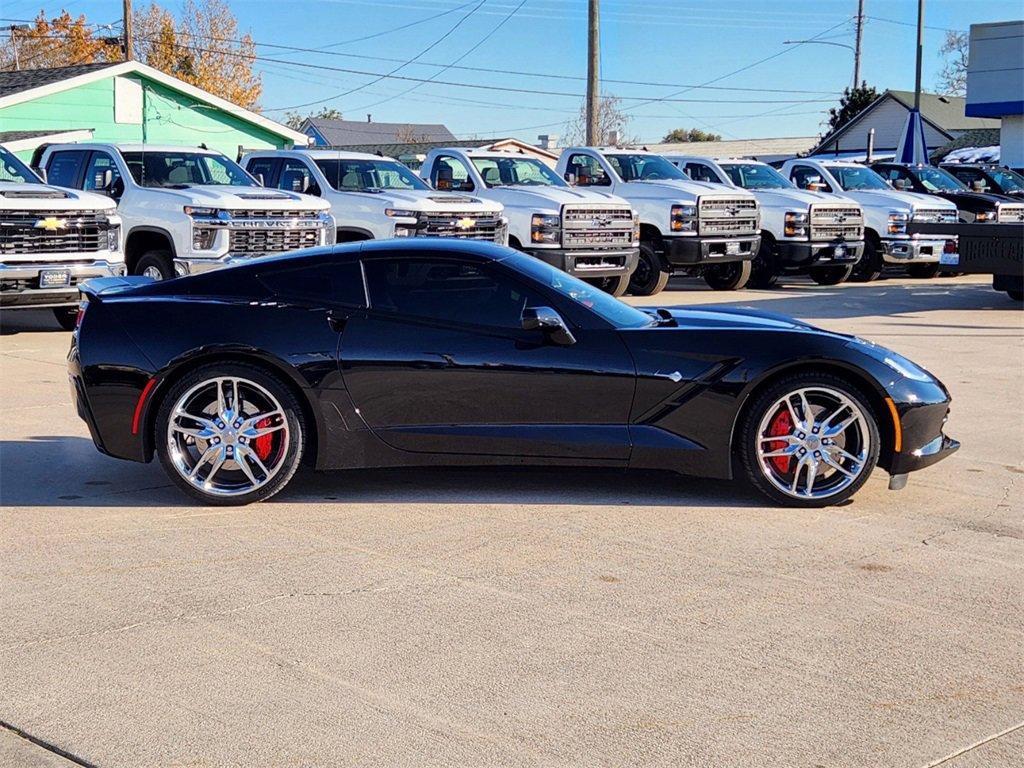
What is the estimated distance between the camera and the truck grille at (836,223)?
21.5 metres

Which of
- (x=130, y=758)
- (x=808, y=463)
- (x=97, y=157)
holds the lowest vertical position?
(x=130, y=758)

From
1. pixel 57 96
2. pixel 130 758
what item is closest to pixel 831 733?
pixel 130 758

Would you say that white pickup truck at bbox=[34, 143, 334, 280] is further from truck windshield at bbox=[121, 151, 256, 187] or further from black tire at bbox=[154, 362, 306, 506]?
black tire at bbox=[154, 362, 306, 506]

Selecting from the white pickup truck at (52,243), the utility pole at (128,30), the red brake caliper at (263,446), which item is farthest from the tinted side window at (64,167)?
the utility pole at (128,30)

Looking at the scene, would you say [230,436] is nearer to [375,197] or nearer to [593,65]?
[375,197]

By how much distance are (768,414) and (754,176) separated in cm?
1692

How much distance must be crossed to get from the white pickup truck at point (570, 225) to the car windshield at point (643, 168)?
6.67 feet

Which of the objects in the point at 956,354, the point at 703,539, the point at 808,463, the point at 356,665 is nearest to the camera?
the point at 356,665

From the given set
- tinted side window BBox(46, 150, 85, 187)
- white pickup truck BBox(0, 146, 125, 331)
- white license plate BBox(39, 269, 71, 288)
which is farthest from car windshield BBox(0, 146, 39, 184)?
white license plate BBox(39, 269, 71, 288)

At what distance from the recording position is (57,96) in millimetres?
32781

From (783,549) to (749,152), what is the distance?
→ 62683 mm

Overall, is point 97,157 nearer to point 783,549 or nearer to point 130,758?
point 783,549

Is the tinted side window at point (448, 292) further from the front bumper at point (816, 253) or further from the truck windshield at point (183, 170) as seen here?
the front bumper at point (816, 253)

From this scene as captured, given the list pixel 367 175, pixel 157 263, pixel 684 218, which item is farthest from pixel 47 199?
pixel 684 218
